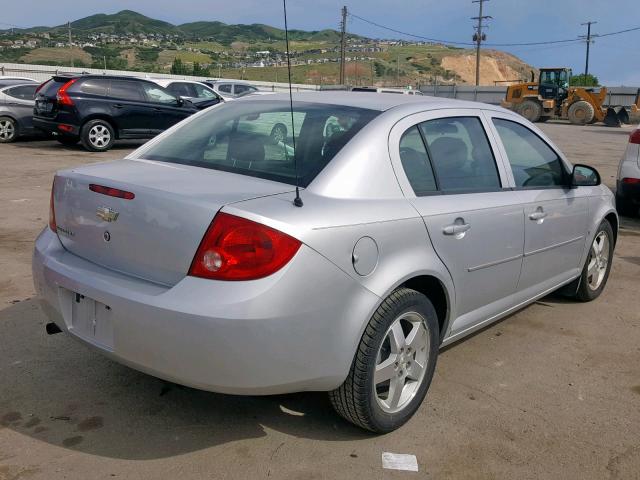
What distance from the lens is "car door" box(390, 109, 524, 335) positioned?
3193mm

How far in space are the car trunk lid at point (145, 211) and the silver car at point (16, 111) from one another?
1297 centimetres

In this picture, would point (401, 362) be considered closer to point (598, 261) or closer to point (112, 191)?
point (112, 191)

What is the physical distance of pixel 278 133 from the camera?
3.40 meters

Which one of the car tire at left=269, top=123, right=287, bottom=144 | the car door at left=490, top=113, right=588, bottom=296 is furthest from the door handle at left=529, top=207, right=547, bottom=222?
the car tire at left=269, top=123, right=287, bottom=144

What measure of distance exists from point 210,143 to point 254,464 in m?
1.70

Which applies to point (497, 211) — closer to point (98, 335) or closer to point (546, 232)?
point (546, 232)

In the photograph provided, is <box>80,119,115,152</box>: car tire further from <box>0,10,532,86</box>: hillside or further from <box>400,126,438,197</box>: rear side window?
<box>0,10,532,86</box>: hillside

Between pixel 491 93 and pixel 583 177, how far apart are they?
50277mm

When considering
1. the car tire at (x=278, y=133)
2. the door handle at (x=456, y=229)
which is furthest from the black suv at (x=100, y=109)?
the door handle at (x=456, y=229)

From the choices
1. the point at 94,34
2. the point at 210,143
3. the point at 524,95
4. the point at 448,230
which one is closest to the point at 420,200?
the point at 448,230

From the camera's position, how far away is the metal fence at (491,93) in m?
46.3

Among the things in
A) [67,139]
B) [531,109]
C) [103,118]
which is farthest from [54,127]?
[531,109]

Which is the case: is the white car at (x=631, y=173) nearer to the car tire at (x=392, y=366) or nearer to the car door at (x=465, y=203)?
the car door at (x=465, y=203)

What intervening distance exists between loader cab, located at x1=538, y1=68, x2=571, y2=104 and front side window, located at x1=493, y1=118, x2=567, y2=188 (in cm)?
3275
